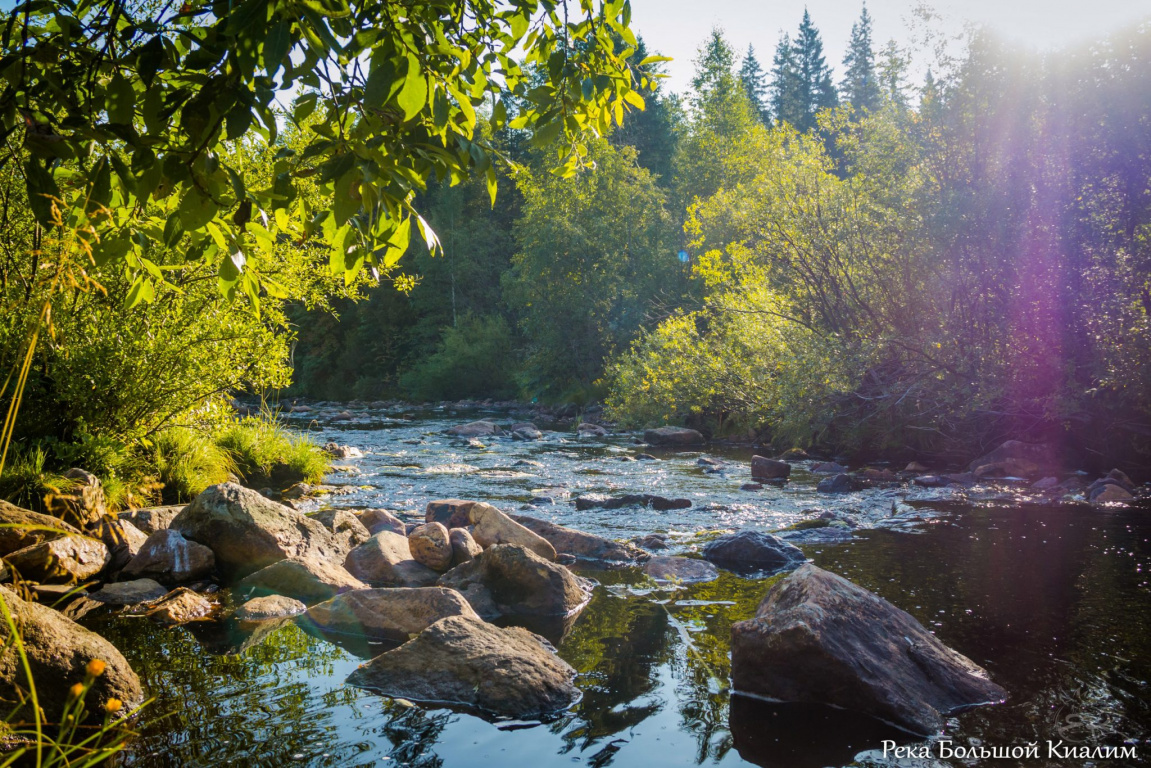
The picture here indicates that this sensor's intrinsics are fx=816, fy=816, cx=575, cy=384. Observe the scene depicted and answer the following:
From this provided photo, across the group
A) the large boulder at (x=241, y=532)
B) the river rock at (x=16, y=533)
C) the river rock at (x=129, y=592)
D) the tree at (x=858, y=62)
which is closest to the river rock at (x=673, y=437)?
the large boulder at (x=241, y=532)

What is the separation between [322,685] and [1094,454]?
13184 millimetres

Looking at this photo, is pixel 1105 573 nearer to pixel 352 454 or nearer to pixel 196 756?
pixel 196 756

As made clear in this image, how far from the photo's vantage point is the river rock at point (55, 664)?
3.76 meters

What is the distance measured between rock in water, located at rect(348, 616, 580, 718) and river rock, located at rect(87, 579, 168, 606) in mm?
2479

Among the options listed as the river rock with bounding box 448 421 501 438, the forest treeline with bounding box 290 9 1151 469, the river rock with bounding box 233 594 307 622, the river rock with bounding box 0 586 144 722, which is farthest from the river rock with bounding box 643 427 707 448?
the river rock with bounding box 0 586 144 722

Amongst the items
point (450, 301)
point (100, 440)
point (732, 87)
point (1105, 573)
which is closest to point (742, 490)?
point (1105, 573)

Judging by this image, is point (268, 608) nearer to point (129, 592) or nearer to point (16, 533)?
point (129, 592)

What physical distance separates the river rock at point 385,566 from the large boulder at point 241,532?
0.86 feet

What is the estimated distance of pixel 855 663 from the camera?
4.41 meters

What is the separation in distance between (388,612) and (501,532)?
8.24ft

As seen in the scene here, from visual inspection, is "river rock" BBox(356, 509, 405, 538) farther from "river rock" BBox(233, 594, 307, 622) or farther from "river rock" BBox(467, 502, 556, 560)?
"river rock" BBox(233, 594, 307, 622)

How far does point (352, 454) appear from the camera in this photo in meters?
16.3

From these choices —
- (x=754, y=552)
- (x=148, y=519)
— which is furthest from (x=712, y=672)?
(x=148, y=519)

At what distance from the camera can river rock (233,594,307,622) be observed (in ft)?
19.4
